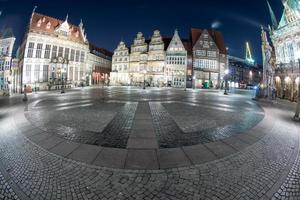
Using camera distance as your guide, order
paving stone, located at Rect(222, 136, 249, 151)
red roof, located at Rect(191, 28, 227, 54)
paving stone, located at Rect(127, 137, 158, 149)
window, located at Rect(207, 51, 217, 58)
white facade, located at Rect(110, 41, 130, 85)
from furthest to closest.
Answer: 1. white facade, located at Rect(110, 41, 130, 85)
2. red roof, located at Rect(191, 28, 227, 54)
3. window, located at Rect(207, 51, 217, 58)
4. paving stone, located at Rect(222, 136, 249, 151)
5. paving stone, located at Rect(127, 137, 158, 149)

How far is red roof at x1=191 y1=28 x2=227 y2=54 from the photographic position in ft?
166

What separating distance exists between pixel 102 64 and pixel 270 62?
6415cm

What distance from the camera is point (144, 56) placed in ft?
163

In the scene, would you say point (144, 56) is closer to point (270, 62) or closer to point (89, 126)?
point (270, 62)

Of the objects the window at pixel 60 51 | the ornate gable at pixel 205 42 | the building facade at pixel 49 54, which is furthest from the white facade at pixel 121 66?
the ornate gable at pixel 205 42

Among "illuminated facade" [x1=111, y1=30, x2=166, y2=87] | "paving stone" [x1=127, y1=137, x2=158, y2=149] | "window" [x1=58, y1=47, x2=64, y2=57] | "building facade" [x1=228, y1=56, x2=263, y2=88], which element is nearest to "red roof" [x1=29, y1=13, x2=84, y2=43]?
"window" [x1=58, y1=47, x2=64, y2=57]

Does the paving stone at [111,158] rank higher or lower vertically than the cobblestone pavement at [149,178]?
higher

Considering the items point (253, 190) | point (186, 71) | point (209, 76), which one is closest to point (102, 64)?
point (186, 71)

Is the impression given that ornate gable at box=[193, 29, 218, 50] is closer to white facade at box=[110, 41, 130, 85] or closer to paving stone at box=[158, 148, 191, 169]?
white facade at box=[110, 41, 130, 85]

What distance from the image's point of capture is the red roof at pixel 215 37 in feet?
166

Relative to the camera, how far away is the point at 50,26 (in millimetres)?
42875

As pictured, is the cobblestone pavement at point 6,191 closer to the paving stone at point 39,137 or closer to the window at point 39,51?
the paving stone at point 39,137

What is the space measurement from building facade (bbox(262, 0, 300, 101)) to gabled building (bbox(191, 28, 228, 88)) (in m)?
23.5

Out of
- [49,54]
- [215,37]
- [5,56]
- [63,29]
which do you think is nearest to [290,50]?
[215,37]
